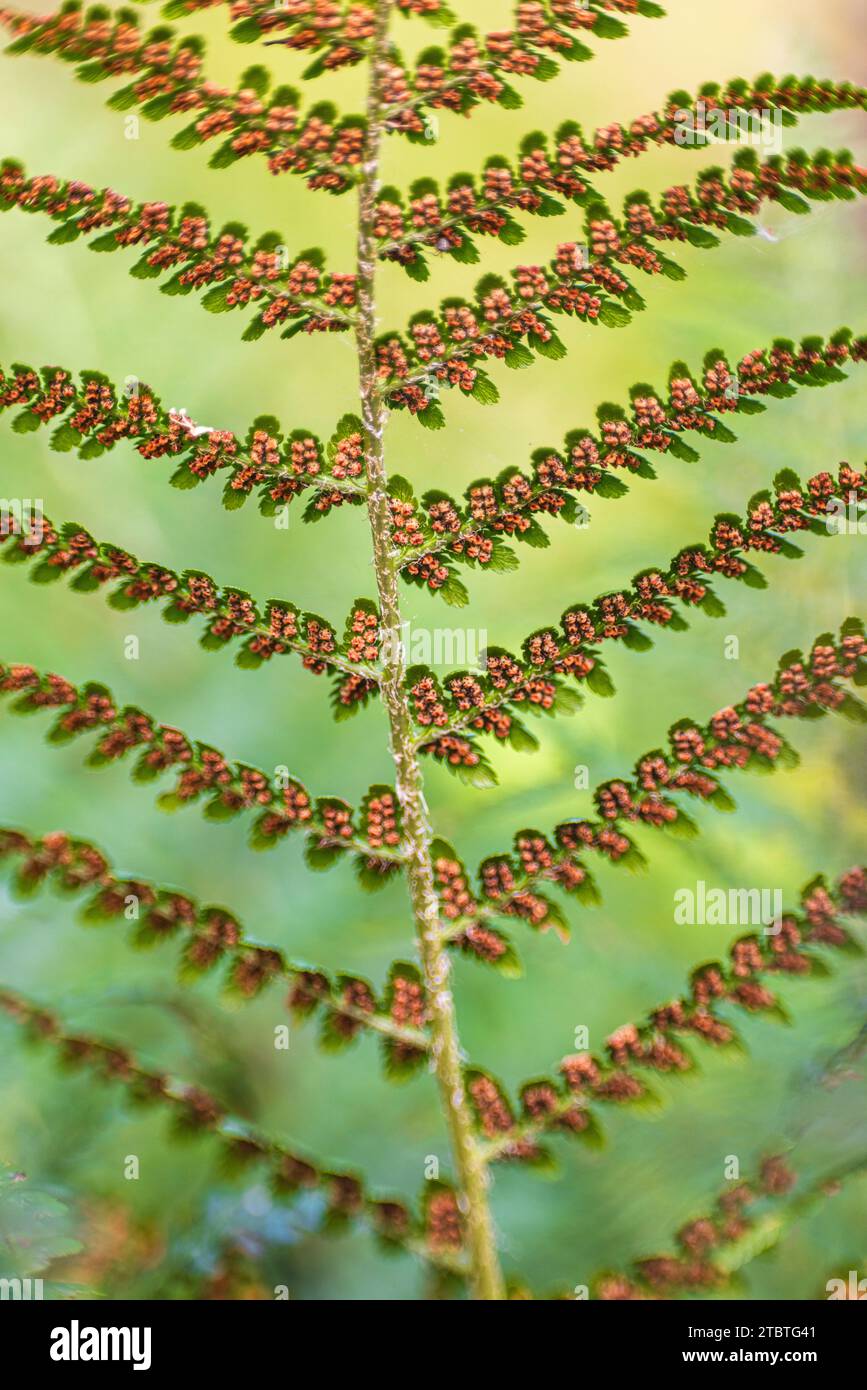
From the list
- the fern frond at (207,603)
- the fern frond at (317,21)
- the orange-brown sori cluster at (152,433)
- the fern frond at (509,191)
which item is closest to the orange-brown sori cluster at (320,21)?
the fern frond at (317,21)

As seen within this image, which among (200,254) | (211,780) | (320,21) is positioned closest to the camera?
(320,21)

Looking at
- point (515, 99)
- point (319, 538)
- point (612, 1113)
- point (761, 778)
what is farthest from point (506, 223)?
point (612, 1113)

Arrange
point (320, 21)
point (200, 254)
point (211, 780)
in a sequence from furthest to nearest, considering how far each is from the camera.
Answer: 1. point (211, 780)
2. point (200, 254)
3. point (320, 21)

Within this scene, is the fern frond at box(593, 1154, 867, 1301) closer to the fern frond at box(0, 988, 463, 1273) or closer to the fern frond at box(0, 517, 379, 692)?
the fern frond at box(0, 988, 463, 1273)

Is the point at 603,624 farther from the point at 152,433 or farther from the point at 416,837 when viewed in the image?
the point at 152,433

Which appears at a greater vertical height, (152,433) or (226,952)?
(152,433)
